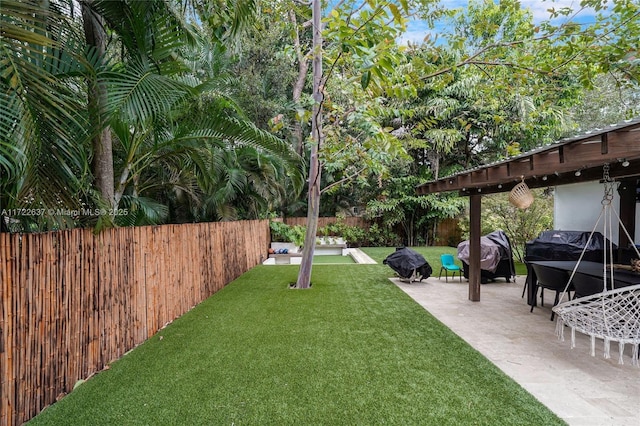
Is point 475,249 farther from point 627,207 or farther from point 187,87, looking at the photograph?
point 187,87

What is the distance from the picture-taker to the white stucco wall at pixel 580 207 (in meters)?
8.08

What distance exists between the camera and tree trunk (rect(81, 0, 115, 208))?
260 centimetres

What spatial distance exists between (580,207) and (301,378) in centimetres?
906

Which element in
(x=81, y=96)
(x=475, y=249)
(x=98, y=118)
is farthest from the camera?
(x=475, y=249)

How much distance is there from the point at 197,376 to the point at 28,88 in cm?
251

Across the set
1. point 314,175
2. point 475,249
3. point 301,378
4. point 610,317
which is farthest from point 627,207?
point 301,378

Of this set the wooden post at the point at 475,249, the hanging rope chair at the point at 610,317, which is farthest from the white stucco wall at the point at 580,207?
the hanging rope chair at the point at 610,317

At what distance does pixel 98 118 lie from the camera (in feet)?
8.43

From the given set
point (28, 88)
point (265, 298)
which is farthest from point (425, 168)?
point (28, 88)

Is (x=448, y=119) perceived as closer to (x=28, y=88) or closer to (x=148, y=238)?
(x=148, y=238)

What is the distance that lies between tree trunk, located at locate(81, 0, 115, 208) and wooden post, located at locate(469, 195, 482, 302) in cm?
542

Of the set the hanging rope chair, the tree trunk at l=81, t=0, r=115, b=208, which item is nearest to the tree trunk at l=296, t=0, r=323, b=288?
the tree trunk at l=81, t=0, r=115, b=208

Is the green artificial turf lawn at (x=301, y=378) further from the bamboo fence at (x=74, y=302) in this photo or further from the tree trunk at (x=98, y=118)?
the tree trunk at (x=98, y=118)

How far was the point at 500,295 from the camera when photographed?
21.0 ft
